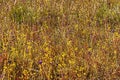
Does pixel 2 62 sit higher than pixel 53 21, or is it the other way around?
pixel 53 21

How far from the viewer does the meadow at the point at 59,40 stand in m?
3.38

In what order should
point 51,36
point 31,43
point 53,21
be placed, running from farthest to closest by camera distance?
1. point 53,21
2. point 51,36
3. point 31,43

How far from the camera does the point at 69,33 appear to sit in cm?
437

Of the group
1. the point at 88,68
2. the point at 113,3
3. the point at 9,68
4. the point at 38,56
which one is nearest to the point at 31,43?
the point at 38,56

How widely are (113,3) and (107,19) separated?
0.76 metres

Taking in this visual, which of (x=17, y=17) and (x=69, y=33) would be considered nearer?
(x=69, y=33)

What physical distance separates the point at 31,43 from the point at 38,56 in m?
0.40

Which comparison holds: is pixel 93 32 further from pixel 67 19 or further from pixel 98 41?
pixel 67 19

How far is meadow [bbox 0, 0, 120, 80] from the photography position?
3.38 meters

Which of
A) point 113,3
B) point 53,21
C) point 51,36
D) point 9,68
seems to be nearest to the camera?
point 9,68

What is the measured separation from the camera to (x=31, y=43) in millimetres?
3914

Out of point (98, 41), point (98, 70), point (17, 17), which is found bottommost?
point (98, 70)

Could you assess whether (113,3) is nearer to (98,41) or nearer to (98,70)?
(98,41)

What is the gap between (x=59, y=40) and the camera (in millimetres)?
4094
